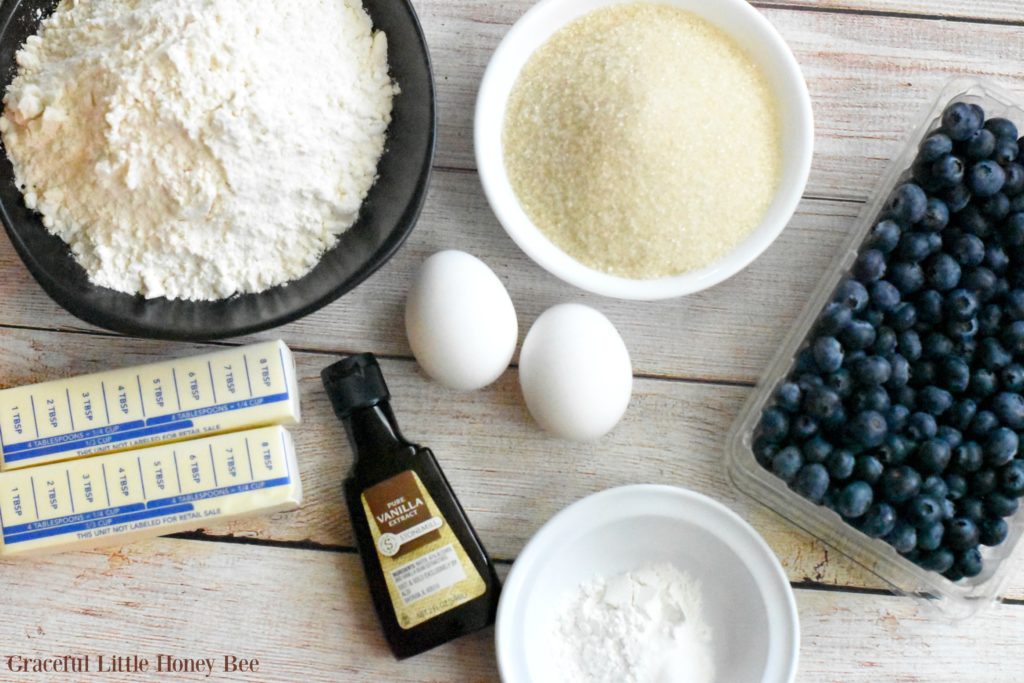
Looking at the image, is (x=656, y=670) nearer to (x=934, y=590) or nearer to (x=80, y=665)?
(x=934, y=590)

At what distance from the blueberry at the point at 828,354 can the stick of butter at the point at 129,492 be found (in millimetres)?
544

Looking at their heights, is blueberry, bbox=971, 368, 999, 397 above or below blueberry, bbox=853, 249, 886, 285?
below

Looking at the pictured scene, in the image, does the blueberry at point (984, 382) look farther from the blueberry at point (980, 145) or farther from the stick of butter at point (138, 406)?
the stick of butter at point (138, 406)

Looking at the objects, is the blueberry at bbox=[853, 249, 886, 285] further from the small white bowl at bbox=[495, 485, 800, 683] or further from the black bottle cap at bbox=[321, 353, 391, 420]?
the black bottle cap at bbox=[321, 353, 391, 420]

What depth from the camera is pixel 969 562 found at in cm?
82

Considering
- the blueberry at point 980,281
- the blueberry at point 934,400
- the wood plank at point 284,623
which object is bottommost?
the wood plank at point 284,623

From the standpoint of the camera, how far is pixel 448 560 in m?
0.88

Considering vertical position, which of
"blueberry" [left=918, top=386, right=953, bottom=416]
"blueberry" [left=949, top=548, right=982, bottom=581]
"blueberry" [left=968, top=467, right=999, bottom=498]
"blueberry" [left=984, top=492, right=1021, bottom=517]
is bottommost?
"blueberry" [left=949, top=548, right=982, bottom=581]

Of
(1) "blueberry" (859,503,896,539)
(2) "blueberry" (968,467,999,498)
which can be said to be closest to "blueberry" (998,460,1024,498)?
(2) "blueberry" (968,467,999,498)

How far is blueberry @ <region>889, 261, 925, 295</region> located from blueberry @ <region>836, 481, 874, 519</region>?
20 cm

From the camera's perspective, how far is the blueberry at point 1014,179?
0.83 m

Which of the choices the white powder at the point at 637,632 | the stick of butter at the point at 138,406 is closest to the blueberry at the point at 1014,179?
the white powder at the point at 637,632

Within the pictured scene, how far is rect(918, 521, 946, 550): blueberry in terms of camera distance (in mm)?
806

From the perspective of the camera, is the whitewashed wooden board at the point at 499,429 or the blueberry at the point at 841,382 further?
the whitewashed wooden board at the point at 499,429
